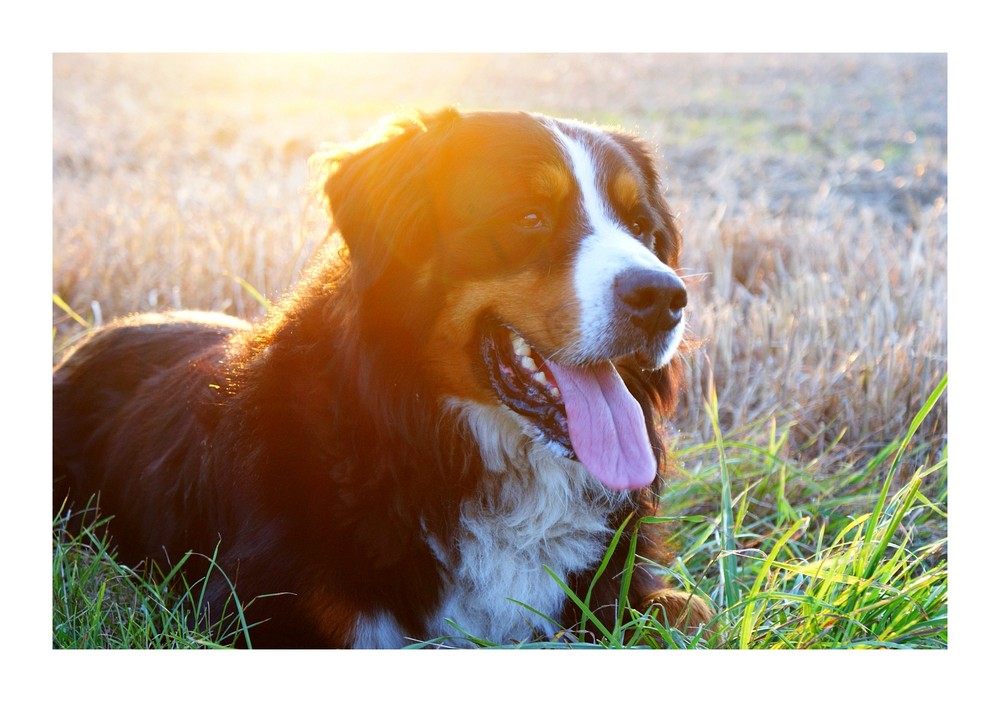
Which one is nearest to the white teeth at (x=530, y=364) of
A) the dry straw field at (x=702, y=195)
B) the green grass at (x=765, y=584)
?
the green grass at (x=765, y=584)

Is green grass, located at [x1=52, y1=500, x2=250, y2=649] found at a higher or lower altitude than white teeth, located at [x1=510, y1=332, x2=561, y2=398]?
lower

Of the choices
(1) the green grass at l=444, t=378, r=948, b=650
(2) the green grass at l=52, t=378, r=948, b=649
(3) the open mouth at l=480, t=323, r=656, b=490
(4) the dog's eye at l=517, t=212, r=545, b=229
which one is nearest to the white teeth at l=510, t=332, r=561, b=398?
(3) the open mouth at l=480, t=323, r=656, b=490

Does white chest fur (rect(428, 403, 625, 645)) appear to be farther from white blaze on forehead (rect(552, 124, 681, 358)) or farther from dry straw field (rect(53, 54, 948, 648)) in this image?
dry straw field (rect(53, 54, 948, 648))

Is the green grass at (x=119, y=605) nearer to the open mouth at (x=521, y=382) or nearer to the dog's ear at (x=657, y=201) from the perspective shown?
the open mouth at (x=521, y=382)

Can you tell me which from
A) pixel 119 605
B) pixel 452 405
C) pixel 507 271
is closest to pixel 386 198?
pixel 507 271

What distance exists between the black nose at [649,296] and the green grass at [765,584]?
27.0 inches

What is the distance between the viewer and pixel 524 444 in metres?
2.80

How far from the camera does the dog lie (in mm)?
2652

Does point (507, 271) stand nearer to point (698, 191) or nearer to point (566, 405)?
point (566, 405)

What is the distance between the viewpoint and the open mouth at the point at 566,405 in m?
2.67

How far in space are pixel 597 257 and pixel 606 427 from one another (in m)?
0.48

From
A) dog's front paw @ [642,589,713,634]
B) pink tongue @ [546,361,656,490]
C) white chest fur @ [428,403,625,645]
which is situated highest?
pink tongue @ [546,361,656,490]

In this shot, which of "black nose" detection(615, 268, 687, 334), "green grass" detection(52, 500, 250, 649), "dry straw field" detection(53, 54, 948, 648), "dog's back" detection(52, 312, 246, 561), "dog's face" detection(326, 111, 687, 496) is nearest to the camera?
"black nose" detection(615, 268, 687, 334)

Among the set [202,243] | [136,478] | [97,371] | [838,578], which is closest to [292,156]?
[202,243]
